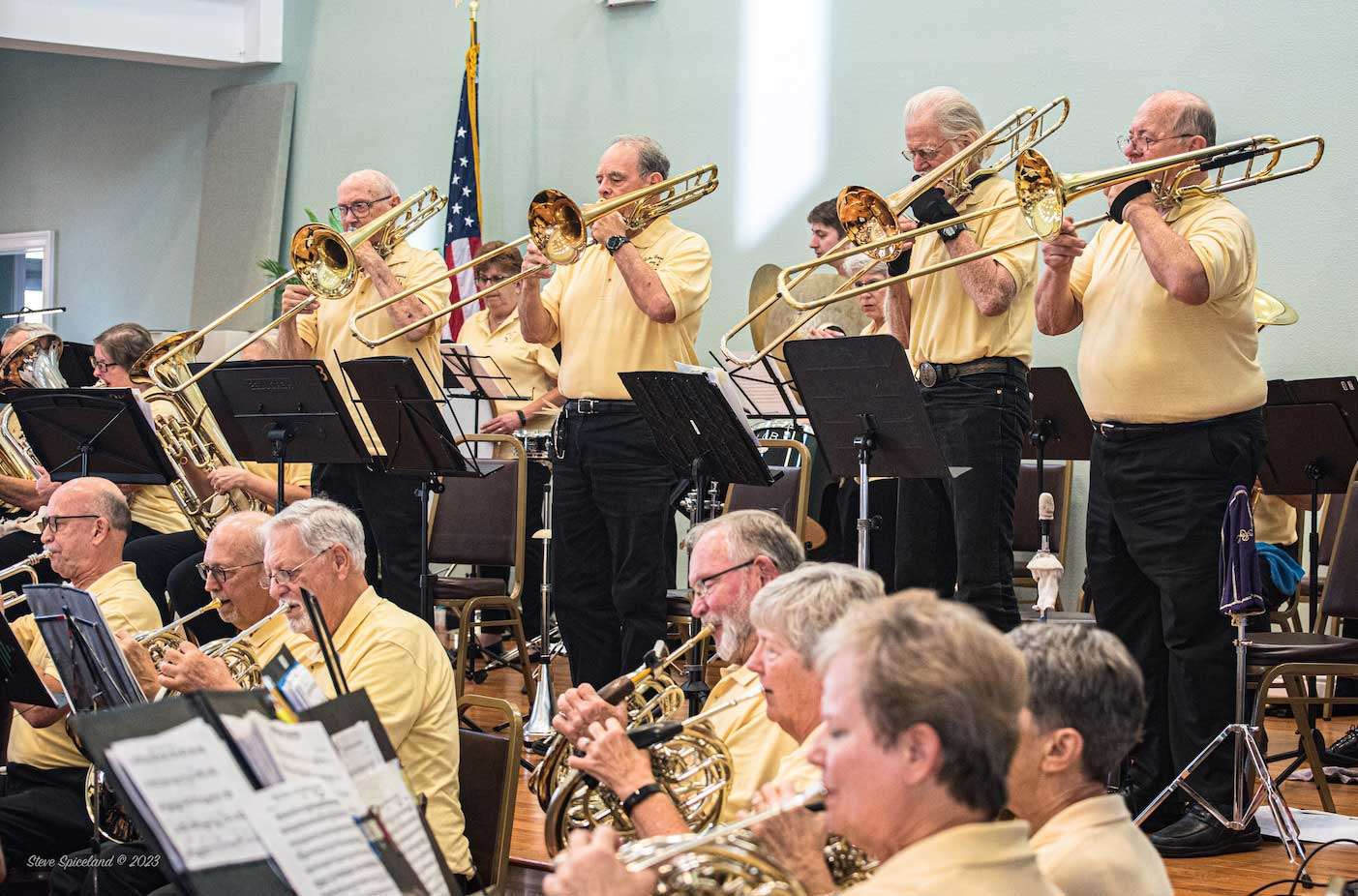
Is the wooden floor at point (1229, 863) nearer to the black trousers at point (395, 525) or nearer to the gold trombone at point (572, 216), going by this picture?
the black trousers at point (395, 525)

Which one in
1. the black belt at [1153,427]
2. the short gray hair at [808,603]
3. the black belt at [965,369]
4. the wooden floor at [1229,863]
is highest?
the black belt at [965,369]

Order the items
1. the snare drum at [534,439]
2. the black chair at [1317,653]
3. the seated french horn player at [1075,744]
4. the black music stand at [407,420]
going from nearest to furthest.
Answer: the seated french horn player at [1075,744] < the black chair at [1317,653] < the black music stand at [407,420] < the snare drum at [534,439]

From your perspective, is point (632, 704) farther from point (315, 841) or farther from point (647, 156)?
point (647, 156)

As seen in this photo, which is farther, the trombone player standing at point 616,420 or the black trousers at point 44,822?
the trombone player standing at point 616,420

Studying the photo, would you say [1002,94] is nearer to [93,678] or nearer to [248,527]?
[248,527]

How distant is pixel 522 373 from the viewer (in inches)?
287

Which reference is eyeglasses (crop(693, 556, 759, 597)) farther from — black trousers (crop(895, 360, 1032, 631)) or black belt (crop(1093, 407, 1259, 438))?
black belt (crop(1093, 407, 1259, 438))

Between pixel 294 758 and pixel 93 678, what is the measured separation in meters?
1.60

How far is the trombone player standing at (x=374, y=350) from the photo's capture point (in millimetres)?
5348

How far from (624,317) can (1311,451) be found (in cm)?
242

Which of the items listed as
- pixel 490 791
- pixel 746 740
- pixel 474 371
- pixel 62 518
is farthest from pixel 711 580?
pixel 474 371

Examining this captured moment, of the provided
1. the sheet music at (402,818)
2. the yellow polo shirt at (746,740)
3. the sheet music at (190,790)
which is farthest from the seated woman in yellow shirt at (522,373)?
the sheet music at (190,790)

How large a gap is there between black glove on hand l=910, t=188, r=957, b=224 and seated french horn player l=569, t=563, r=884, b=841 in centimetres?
193

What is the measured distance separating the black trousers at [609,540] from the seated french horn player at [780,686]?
2347 millimetres
